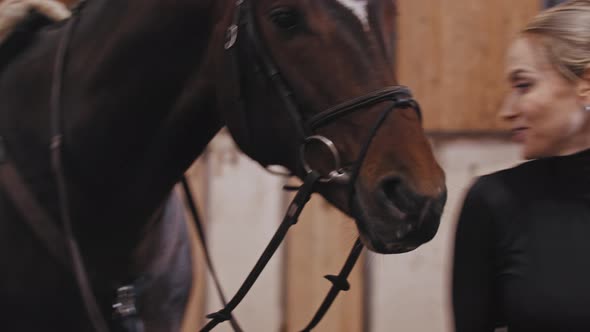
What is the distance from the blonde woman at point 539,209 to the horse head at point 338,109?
0.12m

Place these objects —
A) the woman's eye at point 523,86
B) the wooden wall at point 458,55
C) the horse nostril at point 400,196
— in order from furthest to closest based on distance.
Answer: the wooden wall at point 458,55
the woman's eye at point 523,86
the horse nostril at point 400,196

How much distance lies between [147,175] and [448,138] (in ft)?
7.25

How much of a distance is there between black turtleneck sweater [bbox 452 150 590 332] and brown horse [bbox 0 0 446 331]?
123 mm

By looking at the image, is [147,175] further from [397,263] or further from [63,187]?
[397,263]

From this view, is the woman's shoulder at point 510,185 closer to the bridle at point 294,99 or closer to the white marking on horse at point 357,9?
the bridle at point 294,99

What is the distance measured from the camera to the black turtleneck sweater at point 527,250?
110 centimetres

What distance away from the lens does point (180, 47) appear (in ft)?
4.44

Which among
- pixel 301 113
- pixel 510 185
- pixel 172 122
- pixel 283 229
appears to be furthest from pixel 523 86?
pixel 172 122

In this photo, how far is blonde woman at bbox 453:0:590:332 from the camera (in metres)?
1.11

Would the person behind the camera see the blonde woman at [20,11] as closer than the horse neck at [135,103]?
No

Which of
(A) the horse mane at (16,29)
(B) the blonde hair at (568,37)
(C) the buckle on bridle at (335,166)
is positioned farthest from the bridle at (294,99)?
(A) the horse mane at (16,29)

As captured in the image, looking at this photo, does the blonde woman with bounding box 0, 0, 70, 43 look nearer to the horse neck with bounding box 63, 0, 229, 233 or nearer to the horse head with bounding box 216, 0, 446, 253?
the horse neck with bounding box 63, 0, 229, 233

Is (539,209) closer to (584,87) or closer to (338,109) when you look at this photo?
(584,87)

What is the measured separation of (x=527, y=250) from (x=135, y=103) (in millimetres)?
786
